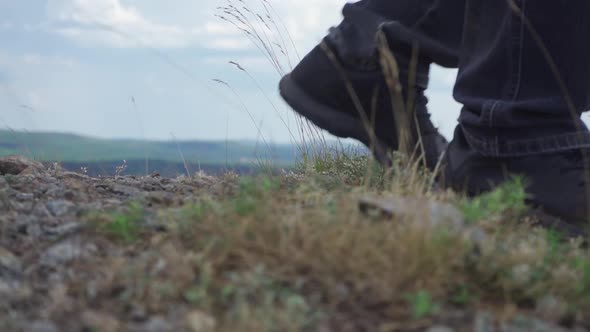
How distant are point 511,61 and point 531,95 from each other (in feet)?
0.53

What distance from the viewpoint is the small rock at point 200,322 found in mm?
A: 1745

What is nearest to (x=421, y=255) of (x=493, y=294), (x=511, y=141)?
(x=493, y=294)

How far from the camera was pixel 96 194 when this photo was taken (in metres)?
3.29

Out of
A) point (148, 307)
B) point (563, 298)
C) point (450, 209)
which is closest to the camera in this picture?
point (148, 307)

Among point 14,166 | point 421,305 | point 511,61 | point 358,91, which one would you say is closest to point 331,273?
point 421,305

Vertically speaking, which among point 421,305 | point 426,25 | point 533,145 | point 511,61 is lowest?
point 421,305

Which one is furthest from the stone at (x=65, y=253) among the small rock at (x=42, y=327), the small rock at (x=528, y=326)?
the small rock at (x=528, y=326)

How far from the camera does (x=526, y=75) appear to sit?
10.1 feet

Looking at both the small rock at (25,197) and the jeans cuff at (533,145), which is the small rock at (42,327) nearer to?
the small rock at (25,197)

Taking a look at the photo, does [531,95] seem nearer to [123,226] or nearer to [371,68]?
[371,68]

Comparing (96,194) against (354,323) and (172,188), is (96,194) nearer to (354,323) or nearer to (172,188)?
(172,188)

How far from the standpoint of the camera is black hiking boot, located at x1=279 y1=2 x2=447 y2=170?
11.1ft

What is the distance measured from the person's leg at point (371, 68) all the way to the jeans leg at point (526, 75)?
5.7 inches

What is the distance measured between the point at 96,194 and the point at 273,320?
5.67 ft
